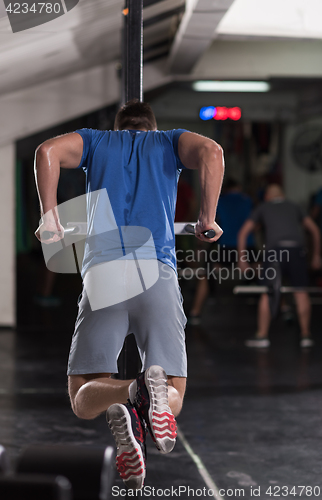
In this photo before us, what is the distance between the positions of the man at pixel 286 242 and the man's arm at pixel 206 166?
344cm

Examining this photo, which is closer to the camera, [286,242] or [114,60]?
[286,242]

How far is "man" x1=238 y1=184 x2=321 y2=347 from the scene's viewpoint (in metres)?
5.20

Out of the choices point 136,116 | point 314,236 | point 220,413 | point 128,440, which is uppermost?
point 136,116

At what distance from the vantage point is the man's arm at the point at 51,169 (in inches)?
64.1

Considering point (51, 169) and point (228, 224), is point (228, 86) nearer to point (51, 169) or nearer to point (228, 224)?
point (228, 224)

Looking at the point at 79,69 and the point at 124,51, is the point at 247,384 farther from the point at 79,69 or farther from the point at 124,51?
the point at 79,69

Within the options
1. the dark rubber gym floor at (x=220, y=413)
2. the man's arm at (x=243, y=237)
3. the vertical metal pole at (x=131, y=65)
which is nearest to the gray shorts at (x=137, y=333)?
the vertical metal pole at (x=131, y=65)

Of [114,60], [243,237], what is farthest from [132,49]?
[114,60]

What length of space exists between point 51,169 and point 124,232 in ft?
1.00

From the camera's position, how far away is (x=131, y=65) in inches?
86.2

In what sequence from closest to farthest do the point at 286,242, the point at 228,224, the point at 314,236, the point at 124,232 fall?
1. the point at 124,232
2. the point at 314,236
3. the point at 286,242
4. the point at 228,224

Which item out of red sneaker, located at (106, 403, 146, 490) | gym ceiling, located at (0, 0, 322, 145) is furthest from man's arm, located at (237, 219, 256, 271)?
red sneaker, located at (106, 403, 146, 490)

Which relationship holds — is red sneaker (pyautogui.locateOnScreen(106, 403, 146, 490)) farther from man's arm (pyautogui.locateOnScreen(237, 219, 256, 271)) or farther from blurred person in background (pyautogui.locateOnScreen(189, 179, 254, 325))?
blurred person in background (pyautogui.locateOnScreen(189, 179, 254, 325))

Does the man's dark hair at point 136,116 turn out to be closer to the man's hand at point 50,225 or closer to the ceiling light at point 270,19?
the man's hand at point 50,225
